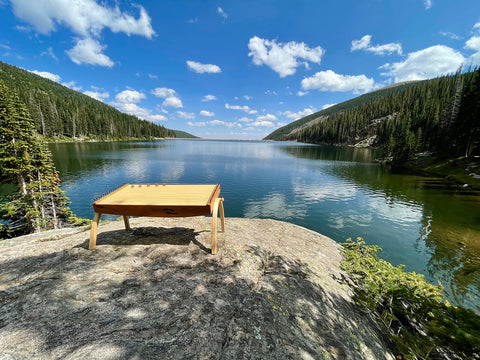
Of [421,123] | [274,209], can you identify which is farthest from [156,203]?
[421,123]

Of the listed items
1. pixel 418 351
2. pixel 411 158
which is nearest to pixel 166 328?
pixel 418 351

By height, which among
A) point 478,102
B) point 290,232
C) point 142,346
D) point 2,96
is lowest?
point 290,232

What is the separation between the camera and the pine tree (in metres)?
13.4

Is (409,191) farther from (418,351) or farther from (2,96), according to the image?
(2,96)

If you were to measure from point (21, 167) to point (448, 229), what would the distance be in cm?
3630

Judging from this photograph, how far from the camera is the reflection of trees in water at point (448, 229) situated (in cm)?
1058

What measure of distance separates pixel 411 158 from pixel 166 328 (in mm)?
75455

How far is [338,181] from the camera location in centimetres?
3606

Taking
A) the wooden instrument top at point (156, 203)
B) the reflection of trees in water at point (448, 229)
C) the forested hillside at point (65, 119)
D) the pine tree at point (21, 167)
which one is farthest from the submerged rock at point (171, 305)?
the forested hillside at point (65, 119)

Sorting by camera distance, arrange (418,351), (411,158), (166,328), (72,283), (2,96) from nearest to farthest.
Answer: (166,328) → (418,351) → (72,283) → (2,96) → (411,158)

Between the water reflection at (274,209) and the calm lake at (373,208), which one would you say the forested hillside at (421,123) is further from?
the water reflection at (274,209)

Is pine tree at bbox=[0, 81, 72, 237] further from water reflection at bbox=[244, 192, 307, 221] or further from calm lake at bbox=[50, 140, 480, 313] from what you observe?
water reflection at bbox=[244, 192, 307, 221]

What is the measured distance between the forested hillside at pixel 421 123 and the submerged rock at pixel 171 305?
58.5m

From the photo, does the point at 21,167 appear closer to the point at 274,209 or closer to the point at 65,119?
the point at 274,209
